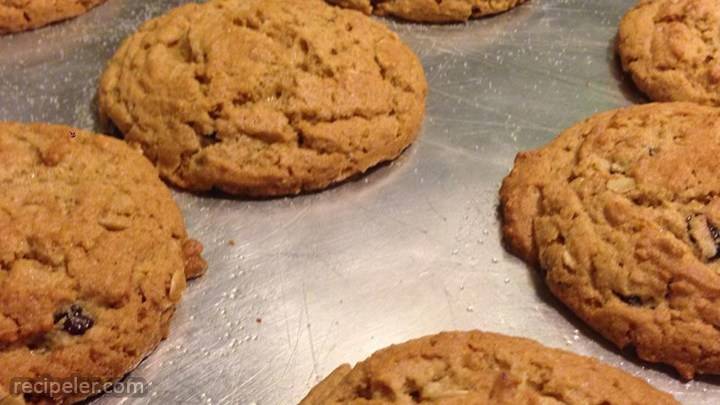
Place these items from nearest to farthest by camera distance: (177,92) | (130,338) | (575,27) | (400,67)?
(130,338) < (177,92) < (400,67) < (575,27)

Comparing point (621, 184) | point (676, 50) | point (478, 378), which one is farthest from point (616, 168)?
point (478, 378)

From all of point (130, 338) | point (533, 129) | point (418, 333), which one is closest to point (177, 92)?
point (130, 338)

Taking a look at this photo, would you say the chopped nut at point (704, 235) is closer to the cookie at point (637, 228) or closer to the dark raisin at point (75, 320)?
the cookie at point (637, 228)

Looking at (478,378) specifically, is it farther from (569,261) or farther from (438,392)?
(569,261)

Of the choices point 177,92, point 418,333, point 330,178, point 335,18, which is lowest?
point 418,333

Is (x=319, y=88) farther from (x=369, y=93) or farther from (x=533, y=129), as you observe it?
(x=533, y=129)

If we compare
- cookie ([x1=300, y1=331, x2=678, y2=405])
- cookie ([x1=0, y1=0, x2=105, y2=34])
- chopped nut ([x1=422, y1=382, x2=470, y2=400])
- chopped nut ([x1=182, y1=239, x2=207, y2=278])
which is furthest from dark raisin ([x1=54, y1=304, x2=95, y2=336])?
cookie ([x1=0, y1=0, x2=105, y2=34])
